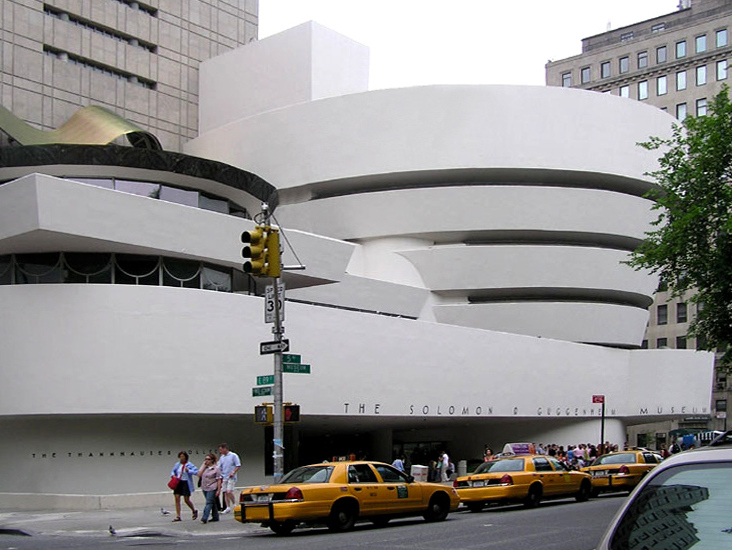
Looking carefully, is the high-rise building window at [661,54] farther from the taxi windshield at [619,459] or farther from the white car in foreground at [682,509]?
the white car in foreground at [682,509]

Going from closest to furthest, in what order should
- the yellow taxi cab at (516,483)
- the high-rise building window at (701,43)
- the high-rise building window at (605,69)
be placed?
the yellow taxi cab at (516,483) < the high-rise building window at (701,43) < the high-rise building window at (605,69)

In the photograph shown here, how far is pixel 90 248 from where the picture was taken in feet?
103

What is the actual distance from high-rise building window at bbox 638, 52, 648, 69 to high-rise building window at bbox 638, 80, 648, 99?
159cm

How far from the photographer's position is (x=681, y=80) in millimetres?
93125

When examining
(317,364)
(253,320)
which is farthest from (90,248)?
(317,364)

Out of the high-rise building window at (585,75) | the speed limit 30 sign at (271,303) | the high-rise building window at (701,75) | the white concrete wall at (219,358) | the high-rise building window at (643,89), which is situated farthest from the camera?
the high-rise building window at (585,75)

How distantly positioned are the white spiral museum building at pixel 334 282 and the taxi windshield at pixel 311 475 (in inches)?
455

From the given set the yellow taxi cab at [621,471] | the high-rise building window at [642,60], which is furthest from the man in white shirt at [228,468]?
the high-rise building window at [642,60]

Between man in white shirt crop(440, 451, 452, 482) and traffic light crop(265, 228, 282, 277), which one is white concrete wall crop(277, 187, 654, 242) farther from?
traffic light crop(265, 228, 282, 277)

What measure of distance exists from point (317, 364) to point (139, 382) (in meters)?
7.50

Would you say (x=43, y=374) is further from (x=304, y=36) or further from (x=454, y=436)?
(x=304, y=36)

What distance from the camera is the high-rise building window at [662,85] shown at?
9425 centimetres

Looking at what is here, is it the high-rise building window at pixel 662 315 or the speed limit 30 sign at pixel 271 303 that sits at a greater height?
the high-rise building window at pixel 662 315

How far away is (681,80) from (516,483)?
253 ft
